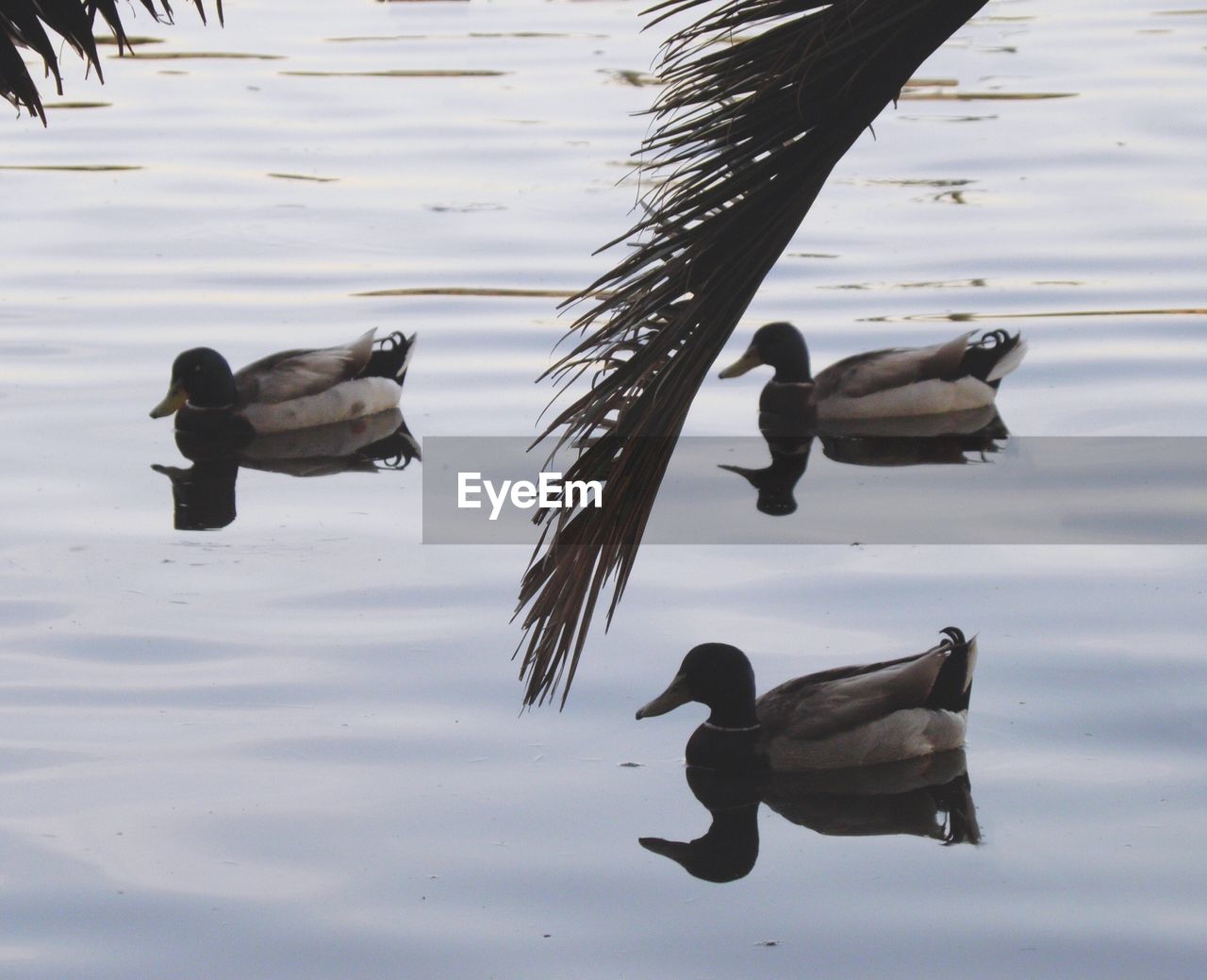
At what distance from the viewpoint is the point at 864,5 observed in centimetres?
498

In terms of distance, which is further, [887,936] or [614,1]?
[614,1]

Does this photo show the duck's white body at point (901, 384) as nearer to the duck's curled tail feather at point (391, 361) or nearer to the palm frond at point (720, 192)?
the duck's curled tail feather at point (391, 361)

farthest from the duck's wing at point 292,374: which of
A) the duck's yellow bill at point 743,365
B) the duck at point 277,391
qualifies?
the duck's yellow bill at point 743,365

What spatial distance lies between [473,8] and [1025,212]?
13.5 m

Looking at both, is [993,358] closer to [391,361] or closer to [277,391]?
[391,361]

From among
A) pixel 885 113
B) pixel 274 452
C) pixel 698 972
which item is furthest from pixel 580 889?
pixel 885 113

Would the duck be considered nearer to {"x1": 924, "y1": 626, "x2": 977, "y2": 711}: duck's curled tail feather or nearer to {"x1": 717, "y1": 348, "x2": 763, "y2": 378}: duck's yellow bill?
{"x1": 717, "y1": 348, "x2": 763, "y2": 378}: duck's yellow bill

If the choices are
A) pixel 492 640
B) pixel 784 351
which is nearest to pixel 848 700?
pixel 492 640

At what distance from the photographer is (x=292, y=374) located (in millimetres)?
11250

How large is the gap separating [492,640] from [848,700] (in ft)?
5.27

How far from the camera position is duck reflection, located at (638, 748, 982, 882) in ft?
20.7

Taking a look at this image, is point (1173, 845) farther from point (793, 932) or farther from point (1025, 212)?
point (1025, 212)

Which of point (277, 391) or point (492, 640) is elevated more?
point (492, 640)

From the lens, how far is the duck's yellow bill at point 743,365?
11703 millimetres
